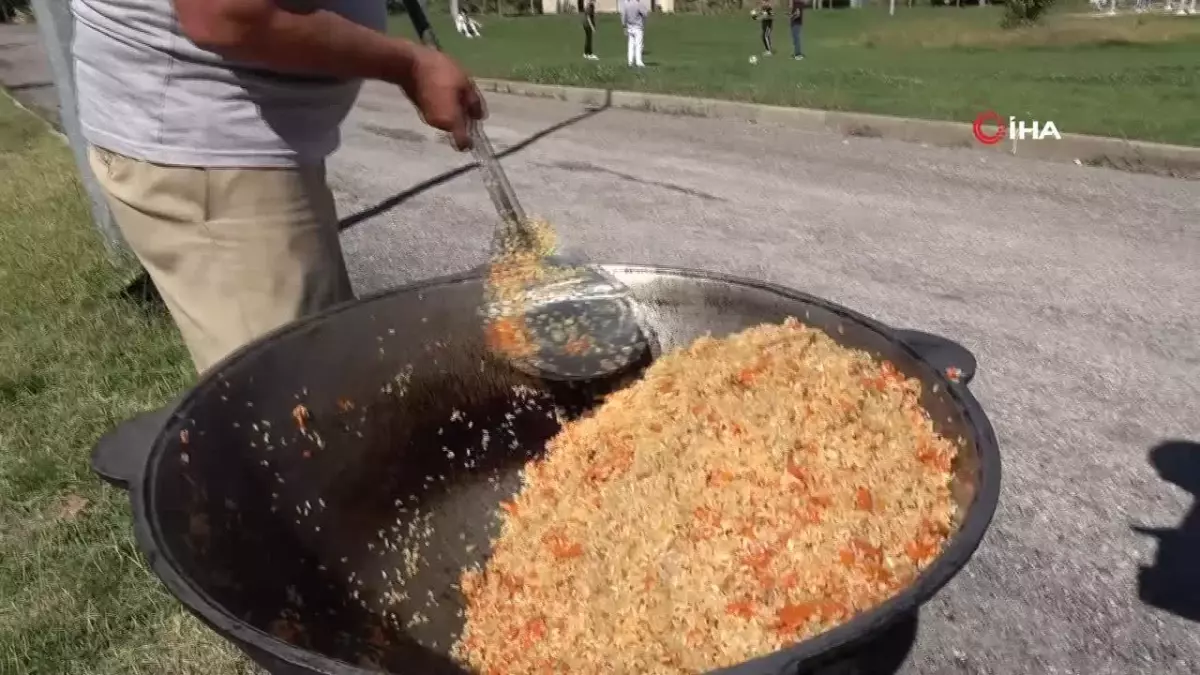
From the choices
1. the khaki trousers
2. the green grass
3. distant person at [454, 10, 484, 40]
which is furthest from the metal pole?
distant person at [454, 10, 484, 40]

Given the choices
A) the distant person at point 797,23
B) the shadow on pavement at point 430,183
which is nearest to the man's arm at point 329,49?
the shadow on pavement at point 430,183

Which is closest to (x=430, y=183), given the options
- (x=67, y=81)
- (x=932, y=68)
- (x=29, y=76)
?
(x=67, y=81)

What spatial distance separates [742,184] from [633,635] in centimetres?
616

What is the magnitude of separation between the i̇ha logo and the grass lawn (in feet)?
0.47

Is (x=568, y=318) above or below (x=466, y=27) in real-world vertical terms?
below

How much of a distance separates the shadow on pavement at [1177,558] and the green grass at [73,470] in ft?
7.97

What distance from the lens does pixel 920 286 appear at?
4.80 meters

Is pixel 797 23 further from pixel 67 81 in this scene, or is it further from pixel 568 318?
pixel 568 318

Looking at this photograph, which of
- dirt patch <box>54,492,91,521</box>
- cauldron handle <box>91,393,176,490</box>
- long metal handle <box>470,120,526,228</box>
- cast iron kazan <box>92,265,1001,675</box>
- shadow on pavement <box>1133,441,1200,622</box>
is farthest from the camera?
dirt patch <box>54,492,91,521</box>

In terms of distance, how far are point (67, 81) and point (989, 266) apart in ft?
16.0

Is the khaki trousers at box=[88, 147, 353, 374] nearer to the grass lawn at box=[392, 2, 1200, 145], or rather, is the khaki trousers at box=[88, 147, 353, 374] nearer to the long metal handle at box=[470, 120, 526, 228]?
the long metal handle at box=[470, 120, 526, 228]

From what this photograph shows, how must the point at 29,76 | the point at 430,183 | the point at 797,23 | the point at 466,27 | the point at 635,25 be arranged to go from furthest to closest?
the point at 466,27
the point at 29,76
the point at 797,23
the point at 635,25
the point at 430,183

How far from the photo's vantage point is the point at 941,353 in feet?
5.32

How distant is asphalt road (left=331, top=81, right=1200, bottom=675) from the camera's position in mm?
2568
